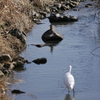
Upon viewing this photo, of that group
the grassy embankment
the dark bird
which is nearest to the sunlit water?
the dark bird

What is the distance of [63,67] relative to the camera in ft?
37.8

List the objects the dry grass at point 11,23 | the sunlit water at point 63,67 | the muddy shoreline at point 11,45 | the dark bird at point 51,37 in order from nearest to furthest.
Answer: the sunlit water at point 63,67 < the muddy shoreline at point 11,45 < the dry grass at point 11,23 < the dark bird at point 51,37

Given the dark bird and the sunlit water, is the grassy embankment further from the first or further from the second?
the dark bird

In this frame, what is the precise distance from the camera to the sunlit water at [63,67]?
9.22 metres

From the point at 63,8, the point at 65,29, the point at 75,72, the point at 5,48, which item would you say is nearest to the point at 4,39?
the point at 5,48

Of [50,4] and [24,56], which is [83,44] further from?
[50,4]

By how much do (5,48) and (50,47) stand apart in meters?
2.87

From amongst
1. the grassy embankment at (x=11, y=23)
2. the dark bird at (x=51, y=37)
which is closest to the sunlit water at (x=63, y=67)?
the dark bird at (x=51, y=37)

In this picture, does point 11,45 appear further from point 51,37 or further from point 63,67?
point 51,37

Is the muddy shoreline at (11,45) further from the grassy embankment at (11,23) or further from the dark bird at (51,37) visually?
the dark bird at (51,37)

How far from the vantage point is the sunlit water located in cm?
922

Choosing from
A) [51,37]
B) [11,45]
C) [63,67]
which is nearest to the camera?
[63,67]

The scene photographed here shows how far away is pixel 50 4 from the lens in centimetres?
2641

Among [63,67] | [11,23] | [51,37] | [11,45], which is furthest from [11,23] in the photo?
[63,67]
